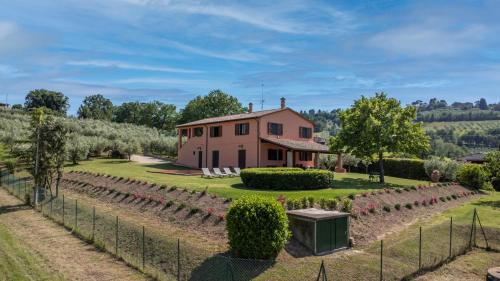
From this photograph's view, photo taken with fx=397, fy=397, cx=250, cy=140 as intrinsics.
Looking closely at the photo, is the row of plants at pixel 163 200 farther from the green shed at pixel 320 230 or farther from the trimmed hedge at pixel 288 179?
the trimmed hedge at pixel 288 179

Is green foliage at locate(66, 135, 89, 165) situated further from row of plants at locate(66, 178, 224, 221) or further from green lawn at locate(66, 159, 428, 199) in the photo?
row of plants at locate(66, 178, 224, 221)

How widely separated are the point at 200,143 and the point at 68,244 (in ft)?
94.1

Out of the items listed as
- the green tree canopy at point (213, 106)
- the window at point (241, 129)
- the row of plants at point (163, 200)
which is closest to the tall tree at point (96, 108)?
the green tree canopy at point (213, 106)

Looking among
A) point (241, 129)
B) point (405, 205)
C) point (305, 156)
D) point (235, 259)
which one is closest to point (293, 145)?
point (305, 156)

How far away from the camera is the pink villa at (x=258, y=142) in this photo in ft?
126

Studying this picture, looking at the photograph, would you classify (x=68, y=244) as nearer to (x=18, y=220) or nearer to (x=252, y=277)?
(x=18, y=220)

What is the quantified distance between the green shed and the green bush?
24.3 metres

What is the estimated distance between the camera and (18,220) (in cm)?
2175

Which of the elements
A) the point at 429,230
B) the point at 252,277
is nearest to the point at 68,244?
the point at 252,277

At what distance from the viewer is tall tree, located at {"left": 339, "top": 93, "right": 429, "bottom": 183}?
32.1 metres

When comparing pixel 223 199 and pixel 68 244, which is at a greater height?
pixel 223 199

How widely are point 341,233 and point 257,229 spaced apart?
454 cm

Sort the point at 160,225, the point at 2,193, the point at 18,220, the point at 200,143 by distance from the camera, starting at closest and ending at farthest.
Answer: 1. the point at 160,225
2. the point at 18,220
3. the point at 2,193
4. the point at 200,143

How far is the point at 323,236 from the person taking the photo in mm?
15945
